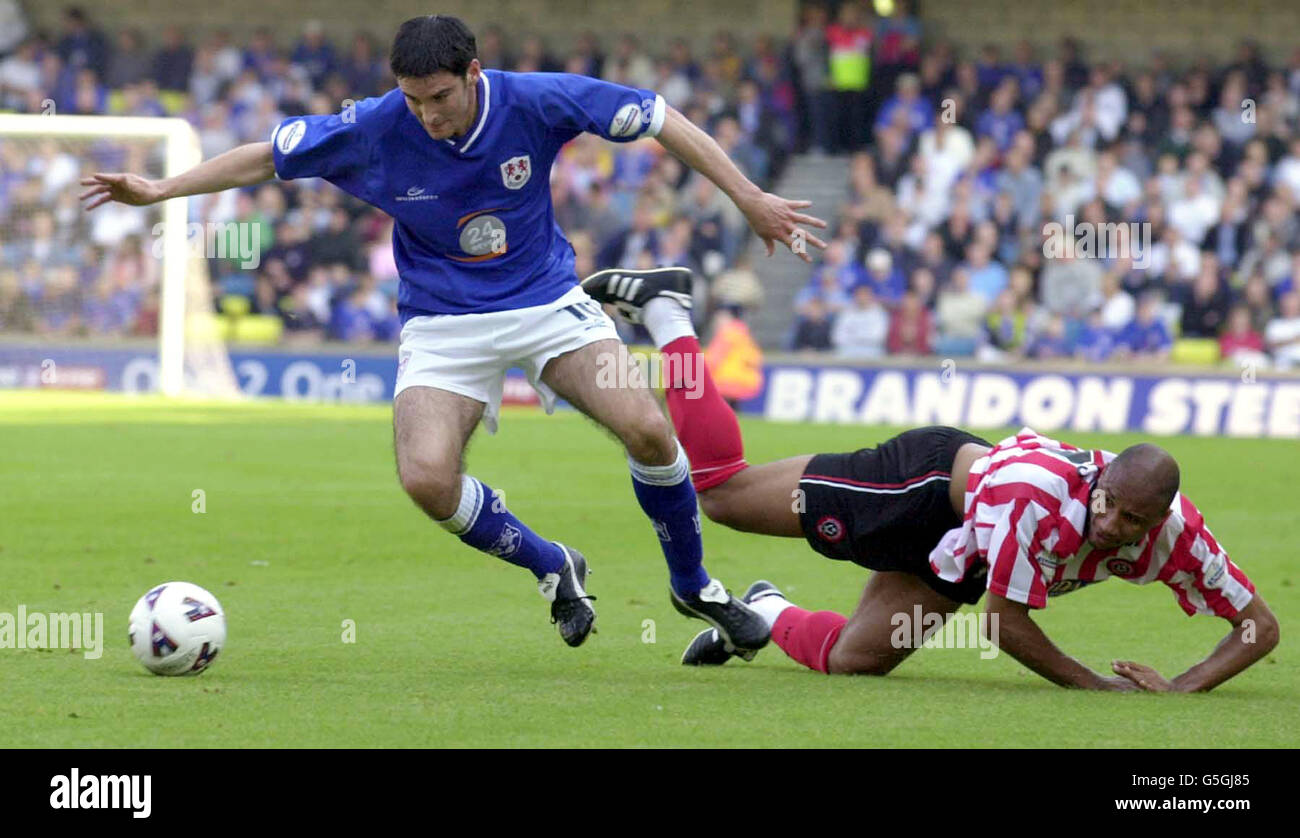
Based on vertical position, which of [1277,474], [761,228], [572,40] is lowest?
[1277,474]

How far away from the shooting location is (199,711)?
5.38m

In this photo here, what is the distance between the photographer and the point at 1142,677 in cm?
607

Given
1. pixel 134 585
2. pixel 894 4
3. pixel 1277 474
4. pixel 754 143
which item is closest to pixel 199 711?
pixel 134 585

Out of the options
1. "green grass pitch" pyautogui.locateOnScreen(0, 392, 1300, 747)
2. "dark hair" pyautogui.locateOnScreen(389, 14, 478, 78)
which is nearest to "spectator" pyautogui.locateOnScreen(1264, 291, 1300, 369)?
"green grass pitch" pyautogui.locateOnScreen(0, 392, 1300, 747)

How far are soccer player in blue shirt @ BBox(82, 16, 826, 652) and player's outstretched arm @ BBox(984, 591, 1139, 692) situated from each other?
1.06 m

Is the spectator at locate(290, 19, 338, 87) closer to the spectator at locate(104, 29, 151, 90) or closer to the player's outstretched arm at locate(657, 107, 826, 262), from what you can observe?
the spectator at locate(104, 29, 151, 90)

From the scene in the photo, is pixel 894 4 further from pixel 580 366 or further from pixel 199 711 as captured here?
pixel 199 711

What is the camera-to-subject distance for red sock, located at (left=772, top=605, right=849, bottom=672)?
21.7 ft

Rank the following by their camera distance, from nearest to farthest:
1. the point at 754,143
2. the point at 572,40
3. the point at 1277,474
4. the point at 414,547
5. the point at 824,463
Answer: the point at 824,463 < the point at 414,547 < the point at 1277,474 < the point at 754,143 < the point at 572,40

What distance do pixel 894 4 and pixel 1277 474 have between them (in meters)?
12.6

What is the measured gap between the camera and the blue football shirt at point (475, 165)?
21.2 ft

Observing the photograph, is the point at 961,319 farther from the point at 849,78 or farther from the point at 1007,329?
the point at 849,78

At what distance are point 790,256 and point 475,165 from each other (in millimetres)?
17506
